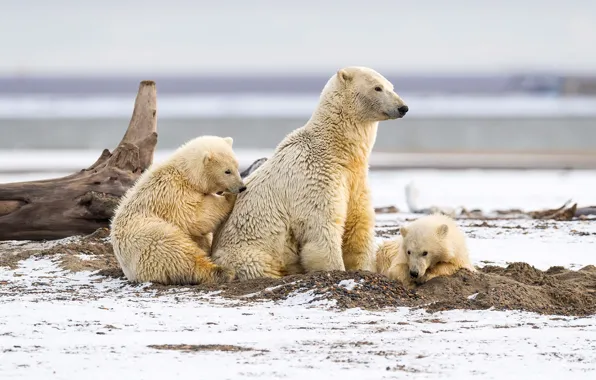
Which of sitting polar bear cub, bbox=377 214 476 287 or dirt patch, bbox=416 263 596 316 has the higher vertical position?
sitting polar bear cub, bbox=377 214 476 287

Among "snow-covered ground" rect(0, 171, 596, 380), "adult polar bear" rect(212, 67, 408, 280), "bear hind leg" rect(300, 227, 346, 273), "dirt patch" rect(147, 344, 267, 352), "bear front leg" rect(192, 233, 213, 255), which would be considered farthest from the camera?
"bear front leg" rect(192, 233, 213, 255)

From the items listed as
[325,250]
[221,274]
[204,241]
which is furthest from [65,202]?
[325,250]

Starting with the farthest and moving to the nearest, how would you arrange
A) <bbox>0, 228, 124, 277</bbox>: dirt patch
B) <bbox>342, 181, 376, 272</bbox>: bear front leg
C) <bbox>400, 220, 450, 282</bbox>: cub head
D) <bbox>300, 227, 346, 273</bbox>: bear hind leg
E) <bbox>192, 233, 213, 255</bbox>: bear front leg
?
<bbox>0, 228, 124, 277</bbox>: dirt patch, <bbox>192, 233, 213, 255</bbox>: bear front leg, <bbox>342, 181, 376, 272</bbox>: bear front leg, <bbox>300, 227, 346, 273</bbox>: bear hind leg, <bbox>400, 220, 450, 282</bbox>: cub head

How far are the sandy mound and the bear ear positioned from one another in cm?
157

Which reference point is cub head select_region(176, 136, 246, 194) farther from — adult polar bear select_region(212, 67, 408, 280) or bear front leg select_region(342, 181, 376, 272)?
bear front leg select_region(342, 181, 376, 272)

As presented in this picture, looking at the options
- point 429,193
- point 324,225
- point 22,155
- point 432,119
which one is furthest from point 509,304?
point 432,119

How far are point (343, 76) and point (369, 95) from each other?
0.27m

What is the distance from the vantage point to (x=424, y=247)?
7.32m

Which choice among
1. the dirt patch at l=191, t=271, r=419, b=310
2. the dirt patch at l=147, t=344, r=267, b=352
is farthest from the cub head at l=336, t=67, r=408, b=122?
the dirt patch at l=147, t=344, r=267, b=352

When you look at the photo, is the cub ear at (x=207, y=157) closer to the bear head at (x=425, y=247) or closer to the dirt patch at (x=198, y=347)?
the bear head at (x=425, y=247)

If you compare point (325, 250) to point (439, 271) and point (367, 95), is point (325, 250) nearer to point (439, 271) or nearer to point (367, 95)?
point (439, 271)

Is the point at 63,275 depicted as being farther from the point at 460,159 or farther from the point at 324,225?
the point at 460,159

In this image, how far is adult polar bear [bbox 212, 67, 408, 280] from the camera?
297 inches

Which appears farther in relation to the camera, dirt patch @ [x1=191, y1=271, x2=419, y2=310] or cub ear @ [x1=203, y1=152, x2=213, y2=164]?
cub ear @ [x1=203, y1=152, x2=213, y2=164]
